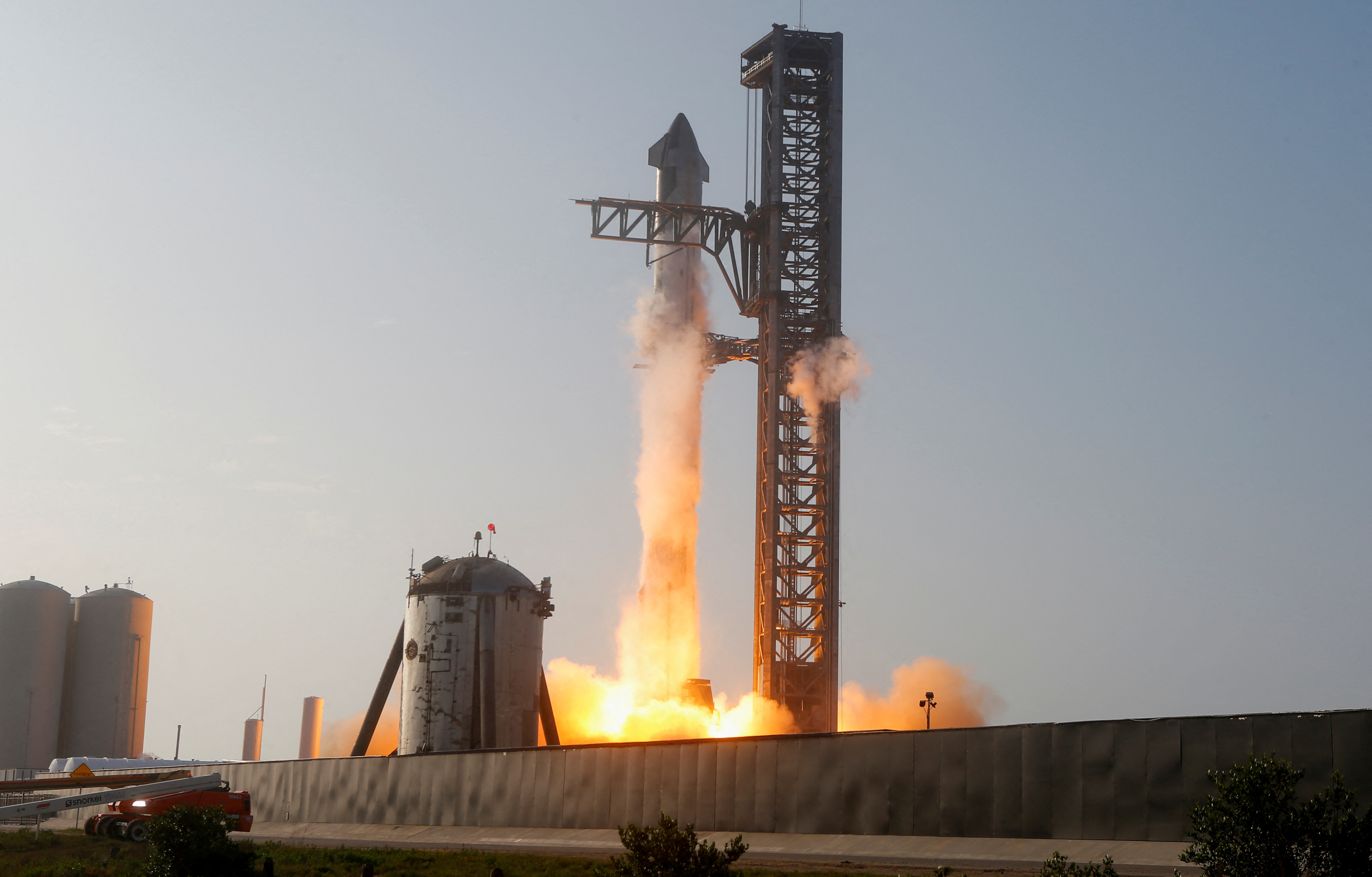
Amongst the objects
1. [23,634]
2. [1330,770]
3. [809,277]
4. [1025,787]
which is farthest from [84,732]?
[1330,770]

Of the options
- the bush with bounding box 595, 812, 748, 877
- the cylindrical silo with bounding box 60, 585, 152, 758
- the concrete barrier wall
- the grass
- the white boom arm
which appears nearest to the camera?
the bush with bounding box 595, 812, 748, 877

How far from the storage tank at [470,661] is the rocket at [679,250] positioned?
16.1 m

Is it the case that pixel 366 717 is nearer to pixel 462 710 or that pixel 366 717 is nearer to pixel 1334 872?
pixel 462 710

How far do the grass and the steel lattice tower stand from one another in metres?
26.0

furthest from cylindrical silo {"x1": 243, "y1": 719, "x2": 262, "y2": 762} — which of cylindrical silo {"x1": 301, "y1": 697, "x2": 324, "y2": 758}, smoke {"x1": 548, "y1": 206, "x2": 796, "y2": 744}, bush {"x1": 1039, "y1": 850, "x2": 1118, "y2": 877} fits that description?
bush {"x1": 1039, "y1": 850, "x2": 1118, "y2": 877}

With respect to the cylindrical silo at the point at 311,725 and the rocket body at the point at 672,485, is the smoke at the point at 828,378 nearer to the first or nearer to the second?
the rocket body at the point at 672,485

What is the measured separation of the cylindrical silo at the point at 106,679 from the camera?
318 ft

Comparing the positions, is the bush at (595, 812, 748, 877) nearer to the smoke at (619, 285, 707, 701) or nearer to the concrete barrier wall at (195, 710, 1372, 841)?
the concrete barrier wall at (195, 710, 1372, 841)

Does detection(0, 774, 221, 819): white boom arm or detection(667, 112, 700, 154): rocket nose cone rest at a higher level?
detection(667, 112, 700, 154): rocket nose cone

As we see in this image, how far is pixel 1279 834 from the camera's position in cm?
1752

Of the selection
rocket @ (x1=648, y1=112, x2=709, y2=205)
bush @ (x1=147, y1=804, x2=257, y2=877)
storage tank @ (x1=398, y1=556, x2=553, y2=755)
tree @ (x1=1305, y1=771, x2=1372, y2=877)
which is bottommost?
bush @ (x1=147, y1=804, x2=257, y2=877)

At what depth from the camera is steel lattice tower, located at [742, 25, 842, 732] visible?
64.5 m

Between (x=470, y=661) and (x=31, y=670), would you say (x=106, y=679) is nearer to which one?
(x=31, y=670)

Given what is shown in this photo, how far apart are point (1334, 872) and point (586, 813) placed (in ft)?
88.5
